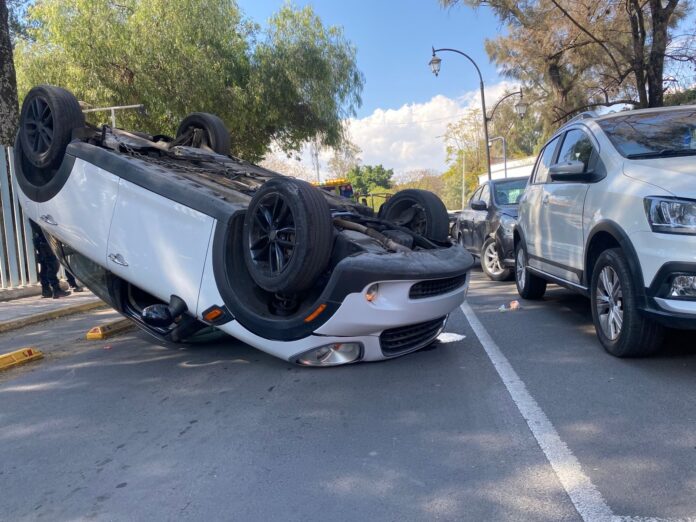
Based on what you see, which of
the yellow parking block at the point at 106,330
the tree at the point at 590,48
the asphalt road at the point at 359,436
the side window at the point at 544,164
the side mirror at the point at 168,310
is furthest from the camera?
the tree at the point at 590,48

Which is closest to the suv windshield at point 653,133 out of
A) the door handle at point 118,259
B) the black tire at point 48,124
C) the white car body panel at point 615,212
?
the white car body panel at point 615,212

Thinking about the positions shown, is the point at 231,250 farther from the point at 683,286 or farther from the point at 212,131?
the point at 683,286

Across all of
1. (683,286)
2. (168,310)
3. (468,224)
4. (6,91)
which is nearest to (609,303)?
(683,286)

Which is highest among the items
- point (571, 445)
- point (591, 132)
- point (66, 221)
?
point (591, 132)

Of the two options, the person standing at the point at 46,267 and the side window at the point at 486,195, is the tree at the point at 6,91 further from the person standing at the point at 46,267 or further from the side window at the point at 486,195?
the side window at the point at 486,195

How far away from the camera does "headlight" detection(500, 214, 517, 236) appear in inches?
350

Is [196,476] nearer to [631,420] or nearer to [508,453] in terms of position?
[508,453]

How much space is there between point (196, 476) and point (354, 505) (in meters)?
0.89

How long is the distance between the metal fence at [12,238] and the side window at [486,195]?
767 centimetres

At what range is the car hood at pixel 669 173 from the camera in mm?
3924

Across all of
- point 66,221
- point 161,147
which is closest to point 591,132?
point 161,147

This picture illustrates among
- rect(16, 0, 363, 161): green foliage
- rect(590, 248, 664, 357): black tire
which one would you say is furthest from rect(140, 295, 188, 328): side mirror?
rect(16, 0, 363, 161): green foliage

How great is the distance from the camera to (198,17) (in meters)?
17.8

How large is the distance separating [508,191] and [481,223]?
0.72m
